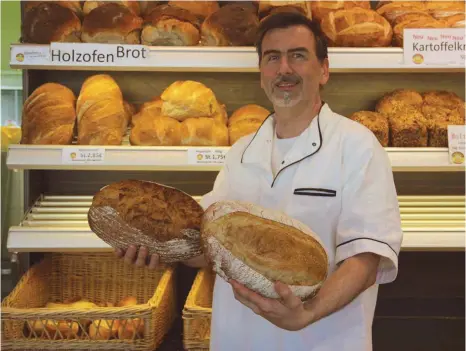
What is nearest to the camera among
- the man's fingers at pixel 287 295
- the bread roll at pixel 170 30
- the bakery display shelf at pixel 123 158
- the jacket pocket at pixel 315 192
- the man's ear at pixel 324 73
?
the man's fingers at pixel 287 295

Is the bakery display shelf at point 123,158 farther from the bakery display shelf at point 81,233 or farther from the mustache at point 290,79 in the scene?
the mustache at point 290,79

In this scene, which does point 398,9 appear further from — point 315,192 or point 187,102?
point 315,192

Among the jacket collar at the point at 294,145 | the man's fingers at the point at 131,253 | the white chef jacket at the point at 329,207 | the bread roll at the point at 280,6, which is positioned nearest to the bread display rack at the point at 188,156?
the bread roll at the point at 280,6

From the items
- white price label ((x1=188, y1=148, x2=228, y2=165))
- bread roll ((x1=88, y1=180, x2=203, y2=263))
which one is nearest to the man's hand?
bread roll ((x1=88, y1=180, x2=203, y2=263))

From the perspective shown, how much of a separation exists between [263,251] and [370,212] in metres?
0.36

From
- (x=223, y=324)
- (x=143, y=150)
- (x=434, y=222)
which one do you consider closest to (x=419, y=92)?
(x=434, y=222)

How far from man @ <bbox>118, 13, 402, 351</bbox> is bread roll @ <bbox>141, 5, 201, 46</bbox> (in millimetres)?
Answer: 521

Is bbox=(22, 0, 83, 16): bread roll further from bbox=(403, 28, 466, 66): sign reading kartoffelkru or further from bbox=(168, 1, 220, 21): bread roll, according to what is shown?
bbox=(403, 28, 466, 66): sign reading kartoffelkru

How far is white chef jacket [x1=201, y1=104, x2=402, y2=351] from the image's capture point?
4.66ft

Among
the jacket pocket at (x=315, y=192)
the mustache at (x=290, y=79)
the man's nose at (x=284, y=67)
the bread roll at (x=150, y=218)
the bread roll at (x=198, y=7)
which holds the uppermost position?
the bread roll at (x=198, y=7)

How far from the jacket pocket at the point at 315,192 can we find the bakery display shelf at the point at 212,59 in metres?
0.74

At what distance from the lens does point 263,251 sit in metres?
1.20

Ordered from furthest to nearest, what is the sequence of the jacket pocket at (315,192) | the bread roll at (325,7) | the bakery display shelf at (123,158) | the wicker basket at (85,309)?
the bread roll at (325,7), the bakery display shelf at (123,158), the wicker basket at (85,309), the jacket pocket at (315,192)

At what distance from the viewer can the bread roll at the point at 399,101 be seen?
7.64 feet
